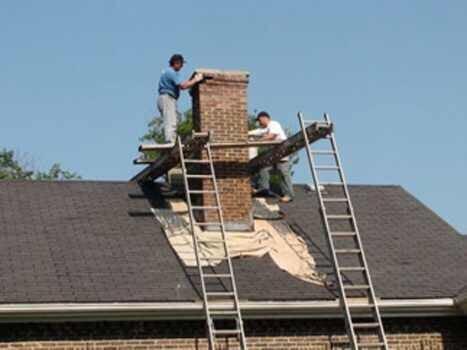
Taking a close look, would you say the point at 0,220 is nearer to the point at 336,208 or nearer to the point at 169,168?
the point at 169,168

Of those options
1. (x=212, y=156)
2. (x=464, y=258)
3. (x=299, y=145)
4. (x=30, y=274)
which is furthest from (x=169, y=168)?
(x=464, y=258)

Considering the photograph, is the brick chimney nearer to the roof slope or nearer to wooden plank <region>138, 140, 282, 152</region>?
wooden plank <region>138, 140, 282, 152</region>

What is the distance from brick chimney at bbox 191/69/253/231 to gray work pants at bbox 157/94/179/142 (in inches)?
12.8

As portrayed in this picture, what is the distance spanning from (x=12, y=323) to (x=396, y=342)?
5.21 metres

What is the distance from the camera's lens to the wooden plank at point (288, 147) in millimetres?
14484

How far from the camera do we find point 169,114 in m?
16.6

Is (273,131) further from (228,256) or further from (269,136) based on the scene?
(228,256)

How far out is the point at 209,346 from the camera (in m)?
13.4

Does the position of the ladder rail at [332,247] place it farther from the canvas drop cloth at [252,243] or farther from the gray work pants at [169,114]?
the gray work pants at [169,114]

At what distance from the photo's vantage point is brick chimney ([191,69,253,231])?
1592 cm

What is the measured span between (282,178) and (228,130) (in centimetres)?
148

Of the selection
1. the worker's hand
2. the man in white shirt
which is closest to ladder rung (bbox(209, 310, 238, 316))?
the man in white shirt

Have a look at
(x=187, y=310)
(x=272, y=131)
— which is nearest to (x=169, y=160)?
(x=272, y=131)

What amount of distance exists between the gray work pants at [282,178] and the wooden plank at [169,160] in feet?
5.34
